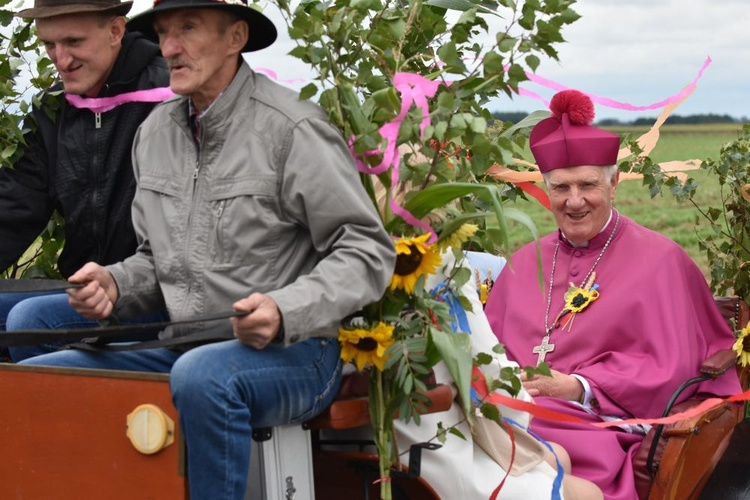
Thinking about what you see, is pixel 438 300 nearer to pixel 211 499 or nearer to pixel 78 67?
pixel 211 499

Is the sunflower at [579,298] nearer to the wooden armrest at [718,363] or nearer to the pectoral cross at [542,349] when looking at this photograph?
the pectoral cross at [542,349]

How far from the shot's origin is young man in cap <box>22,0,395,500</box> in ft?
9.47

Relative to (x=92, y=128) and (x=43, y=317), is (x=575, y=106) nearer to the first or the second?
(x=92, y=128)

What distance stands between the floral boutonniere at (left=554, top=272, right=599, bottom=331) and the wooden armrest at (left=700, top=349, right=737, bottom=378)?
495 mm

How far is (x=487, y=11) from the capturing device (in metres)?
3.64

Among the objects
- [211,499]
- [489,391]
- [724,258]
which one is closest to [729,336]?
[724,258]

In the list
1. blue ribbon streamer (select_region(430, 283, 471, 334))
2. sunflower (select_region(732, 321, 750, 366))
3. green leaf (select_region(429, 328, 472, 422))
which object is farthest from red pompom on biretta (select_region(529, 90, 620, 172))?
green leaf (select_region(429, 328, 472, 422))

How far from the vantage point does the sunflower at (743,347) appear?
179 inches

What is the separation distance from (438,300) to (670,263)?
1.54 m

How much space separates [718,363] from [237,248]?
2056 millimetres

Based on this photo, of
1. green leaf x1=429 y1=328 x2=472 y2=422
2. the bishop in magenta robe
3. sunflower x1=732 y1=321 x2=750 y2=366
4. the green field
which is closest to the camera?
green leaf x1=429 y1=328 x2=472 y2=422

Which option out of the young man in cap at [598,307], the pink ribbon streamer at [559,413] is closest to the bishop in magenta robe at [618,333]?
the young man in cap at [598,307]

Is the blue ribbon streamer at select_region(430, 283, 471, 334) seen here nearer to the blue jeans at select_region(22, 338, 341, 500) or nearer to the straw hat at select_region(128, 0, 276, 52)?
the blue jeans at select_region(22, 338, 341, 500)

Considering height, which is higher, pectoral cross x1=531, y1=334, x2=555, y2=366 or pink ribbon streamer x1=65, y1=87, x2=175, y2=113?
pink ribbon streamer x1=65, y1=87, x2=175, y2=113
